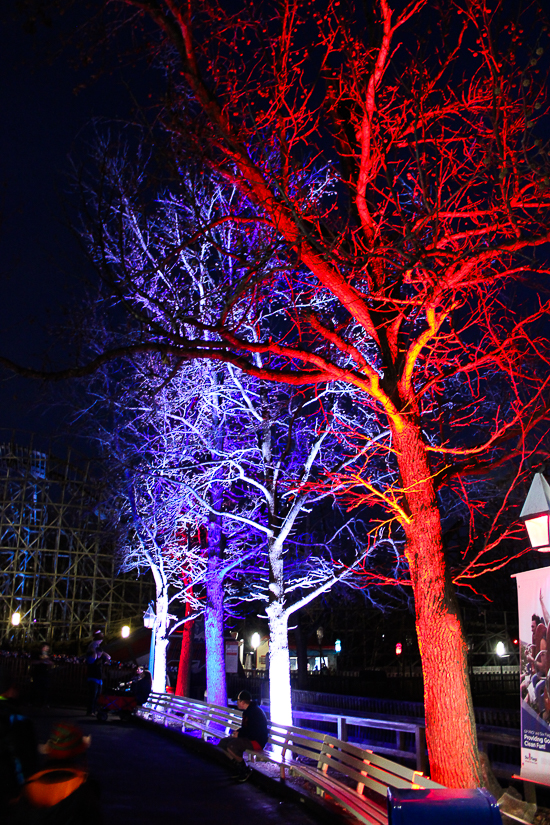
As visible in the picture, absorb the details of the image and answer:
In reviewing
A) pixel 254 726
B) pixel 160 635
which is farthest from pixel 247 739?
pixel 160 635

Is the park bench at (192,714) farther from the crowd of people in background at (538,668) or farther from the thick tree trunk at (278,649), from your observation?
the crowd of people in background at (538,668)

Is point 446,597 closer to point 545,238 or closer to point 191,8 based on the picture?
point 545,238

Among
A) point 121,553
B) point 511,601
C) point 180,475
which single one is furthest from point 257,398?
point 511,601

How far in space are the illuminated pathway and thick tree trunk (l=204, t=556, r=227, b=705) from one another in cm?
302

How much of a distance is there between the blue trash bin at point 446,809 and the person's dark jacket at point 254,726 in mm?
7565

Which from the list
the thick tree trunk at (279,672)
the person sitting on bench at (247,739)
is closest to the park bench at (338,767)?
the person sitting on bench at (247,739)

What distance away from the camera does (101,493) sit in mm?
20812

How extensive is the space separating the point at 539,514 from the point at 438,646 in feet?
5.39

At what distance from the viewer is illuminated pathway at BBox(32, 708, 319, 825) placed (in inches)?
323

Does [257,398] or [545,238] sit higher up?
[257,398]

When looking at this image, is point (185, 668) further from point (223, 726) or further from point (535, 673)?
point (535, 673)

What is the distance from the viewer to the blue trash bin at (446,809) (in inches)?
140

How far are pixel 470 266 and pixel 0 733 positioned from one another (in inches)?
216

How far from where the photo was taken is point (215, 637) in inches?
714
